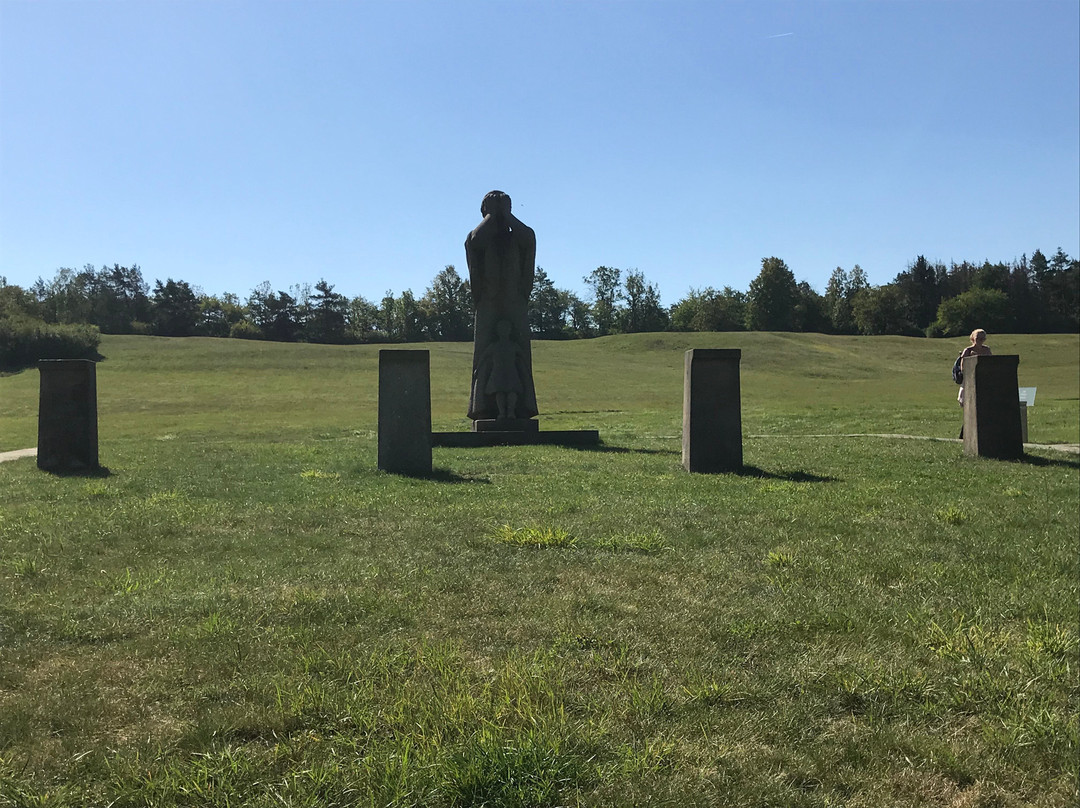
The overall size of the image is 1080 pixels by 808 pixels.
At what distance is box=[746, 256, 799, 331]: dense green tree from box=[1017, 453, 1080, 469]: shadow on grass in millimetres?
82563

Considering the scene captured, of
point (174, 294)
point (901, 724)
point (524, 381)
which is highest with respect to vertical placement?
point (174, 294)

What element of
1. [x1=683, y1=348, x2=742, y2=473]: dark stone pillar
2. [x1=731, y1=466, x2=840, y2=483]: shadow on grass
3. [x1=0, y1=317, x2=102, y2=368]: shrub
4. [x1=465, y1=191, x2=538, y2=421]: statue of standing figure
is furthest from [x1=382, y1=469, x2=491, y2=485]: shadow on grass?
[x1=0, y1=317, x2=102, y2=368]: shrub

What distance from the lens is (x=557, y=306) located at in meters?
106

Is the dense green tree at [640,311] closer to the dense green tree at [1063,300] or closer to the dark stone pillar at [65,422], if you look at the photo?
the dense green tree at [1063,300]

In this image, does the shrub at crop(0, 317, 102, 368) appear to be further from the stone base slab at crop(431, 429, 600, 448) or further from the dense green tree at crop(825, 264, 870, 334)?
the dense green tree at crop(825, 264, 870, 334)

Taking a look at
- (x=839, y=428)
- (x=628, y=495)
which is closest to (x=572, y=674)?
(x=628, y=495)

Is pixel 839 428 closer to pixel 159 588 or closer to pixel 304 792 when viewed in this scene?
pixel 159 588

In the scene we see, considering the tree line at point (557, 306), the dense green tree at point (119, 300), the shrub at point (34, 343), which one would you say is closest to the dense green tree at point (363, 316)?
the tree line at point (557, 306)

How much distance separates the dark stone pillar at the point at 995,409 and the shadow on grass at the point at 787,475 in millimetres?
3178

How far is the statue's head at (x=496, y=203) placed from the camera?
16.4 m

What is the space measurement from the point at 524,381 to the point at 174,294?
267 feet

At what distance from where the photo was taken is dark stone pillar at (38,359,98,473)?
1075 centimetres

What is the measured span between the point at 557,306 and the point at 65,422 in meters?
96.1

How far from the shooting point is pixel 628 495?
332 inches
